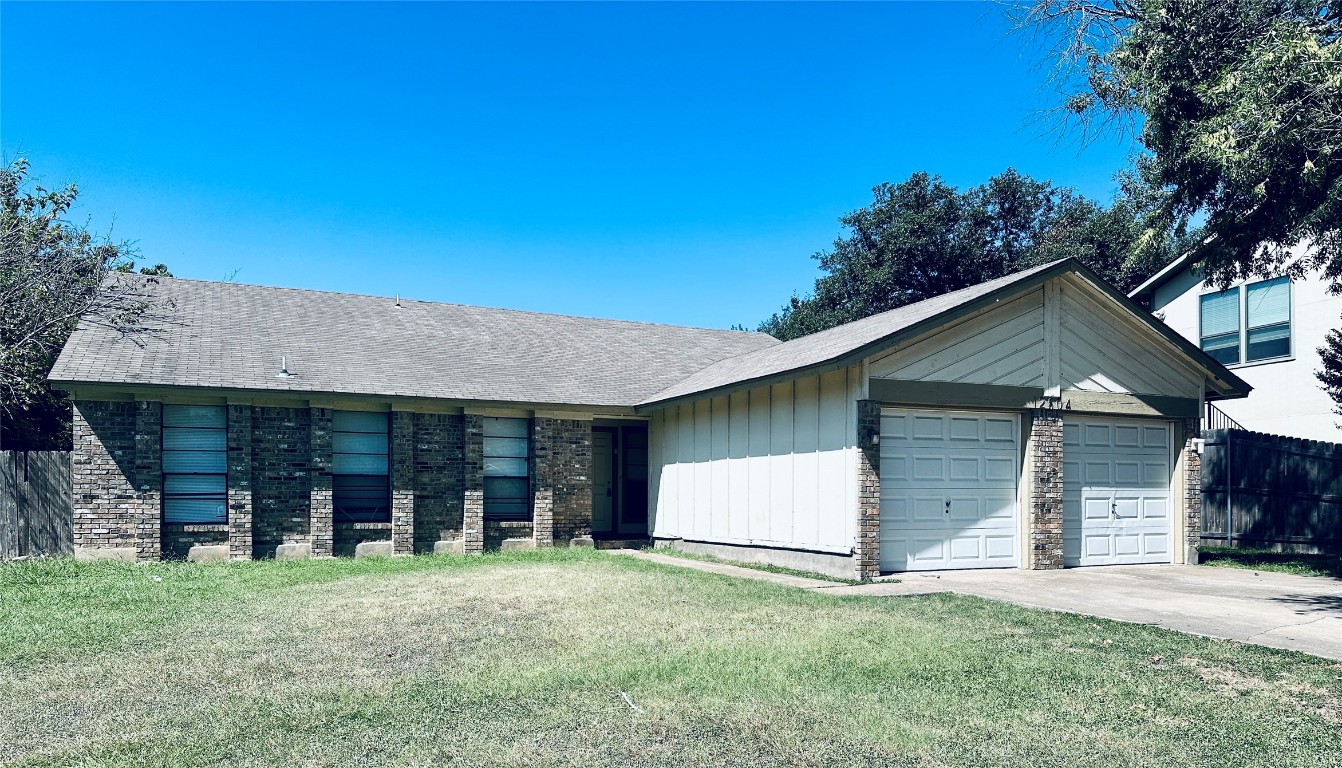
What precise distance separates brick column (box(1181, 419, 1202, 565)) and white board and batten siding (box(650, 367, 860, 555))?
6.46m

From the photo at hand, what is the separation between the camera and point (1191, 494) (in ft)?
53.7

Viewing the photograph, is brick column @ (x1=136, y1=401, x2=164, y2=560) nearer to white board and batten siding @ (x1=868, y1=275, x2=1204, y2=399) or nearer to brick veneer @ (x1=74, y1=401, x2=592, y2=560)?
brick veneer @ (x1=74, y1=401, x2=592, y2=560)

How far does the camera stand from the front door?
2048 centimetres

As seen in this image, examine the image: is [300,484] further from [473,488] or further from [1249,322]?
[1249,322]

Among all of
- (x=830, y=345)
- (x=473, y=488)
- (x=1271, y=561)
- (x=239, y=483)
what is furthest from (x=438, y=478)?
(x=1271, y=561)

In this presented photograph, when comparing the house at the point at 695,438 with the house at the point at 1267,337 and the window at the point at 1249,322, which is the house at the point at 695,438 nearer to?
the house at the point at 1267,337

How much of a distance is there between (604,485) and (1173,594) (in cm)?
1124

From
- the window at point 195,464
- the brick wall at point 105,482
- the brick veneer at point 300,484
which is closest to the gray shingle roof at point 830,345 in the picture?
the brick veneer at point 300,484

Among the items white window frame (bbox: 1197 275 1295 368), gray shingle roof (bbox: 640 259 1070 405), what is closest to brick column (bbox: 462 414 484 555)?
gray shingle roof (bbox: 640 259 1070 405)

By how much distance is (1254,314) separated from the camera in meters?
23.0

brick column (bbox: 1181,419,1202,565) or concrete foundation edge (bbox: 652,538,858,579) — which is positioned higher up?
brick column (bbox: 1181,419,1202,565)

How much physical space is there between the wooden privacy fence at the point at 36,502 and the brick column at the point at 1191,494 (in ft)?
58.8

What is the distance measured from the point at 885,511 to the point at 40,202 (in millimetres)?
16146

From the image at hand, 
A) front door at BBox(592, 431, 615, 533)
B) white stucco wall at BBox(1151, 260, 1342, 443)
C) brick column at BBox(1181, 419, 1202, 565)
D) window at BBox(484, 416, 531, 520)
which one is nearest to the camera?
brick column at BBox(1181, 419, 1202, 565)
